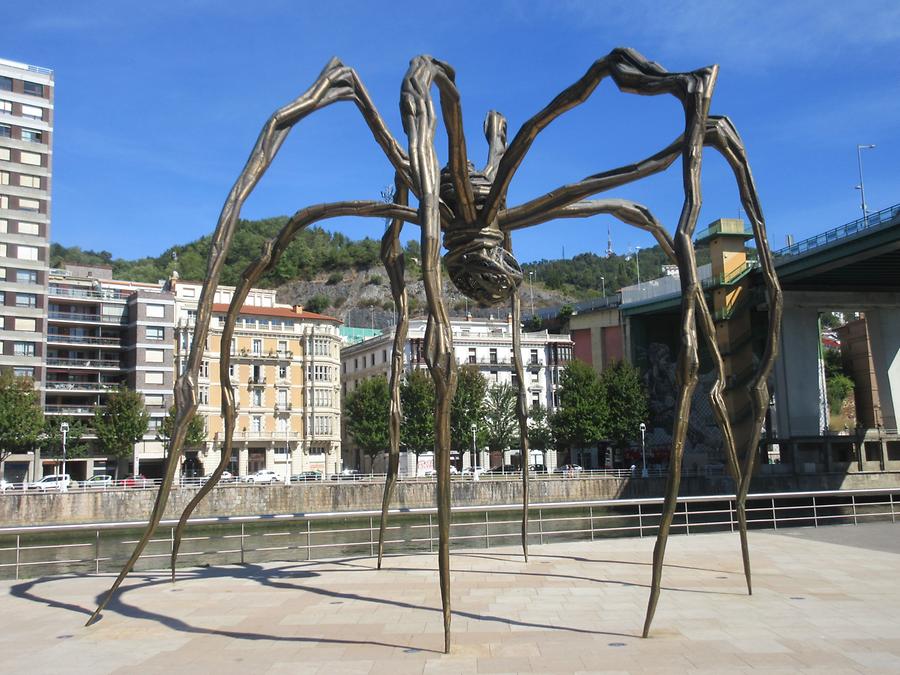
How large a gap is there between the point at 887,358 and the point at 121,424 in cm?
5220

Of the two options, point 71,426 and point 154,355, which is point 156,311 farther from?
point 71,426

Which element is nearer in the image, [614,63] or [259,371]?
[614,63]

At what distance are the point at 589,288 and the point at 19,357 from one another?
148797mm

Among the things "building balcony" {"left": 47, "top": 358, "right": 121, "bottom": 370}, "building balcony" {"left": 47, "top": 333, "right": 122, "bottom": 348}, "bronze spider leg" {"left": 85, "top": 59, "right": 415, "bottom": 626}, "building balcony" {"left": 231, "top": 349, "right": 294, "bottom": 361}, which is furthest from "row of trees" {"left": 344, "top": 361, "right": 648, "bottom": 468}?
"bronze spider leg" {"left": 85, "top": 59, "right": 415, "bottom": 626}

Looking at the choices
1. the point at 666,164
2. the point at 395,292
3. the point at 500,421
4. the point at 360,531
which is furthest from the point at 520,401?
the point at 500,421

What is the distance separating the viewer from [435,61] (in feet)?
27.7

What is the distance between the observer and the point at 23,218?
56.1 meters

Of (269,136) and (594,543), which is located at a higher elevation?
(269,136)

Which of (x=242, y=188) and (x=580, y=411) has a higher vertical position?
(x=242, y=188)

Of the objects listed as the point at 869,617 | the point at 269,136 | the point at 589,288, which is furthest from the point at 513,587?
the point at 589,288

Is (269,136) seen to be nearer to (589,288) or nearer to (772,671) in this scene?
(772,671)

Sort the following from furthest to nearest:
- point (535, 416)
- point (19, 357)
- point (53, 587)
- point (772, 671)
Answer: point (535, 416) → point (19, 357) → point (53, 587) → point (772, 671)

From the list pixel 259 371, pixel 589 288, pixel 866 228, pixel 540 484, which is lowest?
pixel 540 484

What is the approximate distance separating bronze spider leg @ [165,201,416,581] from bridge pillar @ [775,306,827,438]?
158ft
